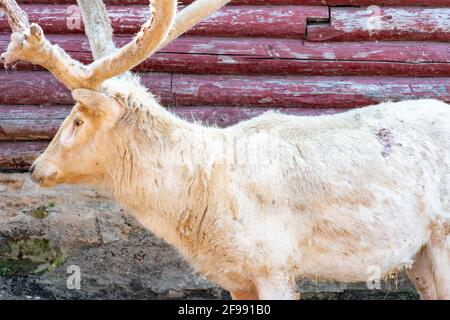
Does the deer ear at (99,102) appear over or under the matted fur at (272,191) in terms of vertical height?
over

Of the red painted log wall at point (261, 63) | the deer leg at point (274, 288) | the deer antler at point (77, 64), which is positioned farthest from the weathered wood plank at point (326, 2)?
the deer leg at point (274, 288)

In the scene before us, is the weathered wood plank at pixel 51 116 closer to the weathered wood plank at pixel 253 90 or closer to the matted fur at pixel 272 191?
the weathered wood plank at pixel 253 90

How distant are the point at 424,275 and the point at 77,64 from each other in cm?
265

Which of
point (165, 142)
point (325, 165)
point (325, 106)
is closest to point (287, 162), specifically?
point (325, 165)

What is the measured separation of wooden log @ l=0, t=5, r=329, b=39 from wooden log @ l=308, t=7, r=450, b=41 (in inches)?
4.8

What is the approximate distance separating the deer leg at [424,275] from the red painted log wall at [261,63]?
1955 mm

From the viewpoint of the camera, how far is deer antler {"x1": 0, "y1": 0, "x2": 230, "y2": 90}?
5309 millimetres

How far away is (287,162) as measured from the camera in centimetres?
570

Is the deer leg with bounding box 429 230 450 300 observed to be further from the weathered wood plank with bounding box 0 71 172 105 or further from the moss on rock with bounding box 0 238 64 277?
the moss on rock with bounding box 0 238 64 277

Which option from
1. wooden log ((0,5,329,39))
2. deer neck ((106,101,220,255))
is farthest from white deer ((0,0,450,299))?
wooden log ((0,5,329,39))

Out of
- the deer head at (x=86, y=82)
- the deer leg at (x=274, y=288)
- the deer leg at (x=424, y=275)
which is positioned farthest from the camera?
the deer leg at (x=424, y=275)

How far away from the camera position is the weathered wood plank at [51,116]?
25.5ft

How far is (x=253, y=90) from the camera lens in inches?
307

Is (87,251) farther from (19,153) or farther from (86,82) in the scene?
(86,82)
